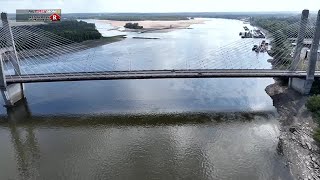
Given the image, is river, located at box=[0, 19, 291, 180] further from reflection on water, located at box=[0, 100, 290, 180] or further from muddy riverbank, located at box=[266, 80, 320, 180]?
muddy riverbank, located at box=[266, 80, 320, 180]

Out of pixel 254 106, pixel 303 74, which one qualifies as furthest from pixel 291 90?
pixel 254 106

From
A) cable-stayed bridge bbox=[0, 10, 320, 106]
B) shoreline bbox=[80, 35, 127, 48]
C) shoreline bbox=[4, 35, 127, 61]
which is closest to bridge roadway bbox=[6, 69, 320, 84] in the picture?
cable-stayed bridge bbox=[0, 10, 320, 106]

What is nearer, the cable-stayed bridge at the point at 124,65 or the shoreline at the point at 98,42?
the cable-stayed bridge at the point at 124,65

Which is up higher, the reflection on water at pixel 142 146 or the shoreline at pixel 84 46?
the shoreline at pixel 84 46

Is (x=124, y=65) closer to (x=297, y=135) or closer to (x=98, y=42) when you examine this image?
(x=297, y=135)

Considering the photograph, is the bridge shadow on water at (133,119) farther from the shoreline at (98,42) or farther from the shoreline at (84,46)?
the shoreline at (98,42)

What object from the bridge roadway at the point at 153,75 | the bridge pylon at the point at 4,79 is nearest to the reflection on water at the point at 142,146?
the bridge pylon at the point at 4,79
